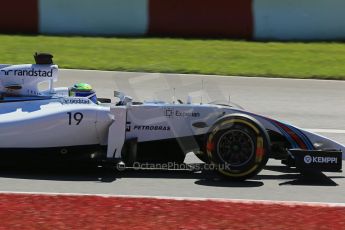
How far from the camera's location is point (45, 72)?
8.19 m

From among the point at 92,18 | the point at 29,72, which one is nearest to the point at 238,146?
the point at 29,72

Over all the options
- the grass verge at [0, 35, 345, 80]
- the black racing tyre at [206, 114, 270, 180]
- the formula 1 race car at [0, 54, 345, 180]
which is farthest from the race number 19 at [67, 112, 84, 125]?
the grass verge at [0, 35, 345, 80]

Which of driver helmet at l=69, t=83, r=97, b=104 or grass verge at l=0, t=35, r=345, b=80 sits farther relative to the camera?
grass verge at l=0, t=35, r=345, b=80

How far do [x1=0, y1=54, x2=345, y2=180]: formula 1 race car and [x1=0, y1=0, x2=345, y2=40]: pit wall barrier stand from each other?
12045 mm

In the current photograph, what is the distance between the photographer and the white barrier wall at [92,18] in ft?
64.6

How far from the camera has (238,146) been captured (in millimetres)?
7336

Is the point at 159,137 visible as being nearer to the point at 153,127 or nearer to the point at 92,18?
the point at 153,127

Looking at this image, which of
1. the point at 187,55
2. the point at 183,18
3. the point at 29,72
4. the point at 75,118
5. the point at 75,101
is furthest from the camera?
the point at 183,18

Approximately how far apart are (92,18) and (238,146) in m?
13.2

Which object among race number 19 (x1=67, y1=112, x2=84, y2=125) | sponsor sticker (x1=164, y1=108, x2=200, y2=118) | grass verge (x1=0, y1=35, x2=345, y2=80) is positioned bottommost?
race number 19 (x1=67, y1=112, x2=84, y2=125)

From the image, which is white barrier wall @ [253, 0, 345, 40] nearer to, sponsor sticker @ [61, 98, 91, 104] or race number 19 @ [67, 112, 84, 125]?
sponsor sticker @ [61, 98, 91, 104]

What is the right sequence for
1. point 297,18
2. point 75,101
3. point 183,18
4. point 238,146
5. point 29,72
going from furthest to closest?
point 183,18 → point 297,18 → point 29,72 → point 75,101 → point 238,146

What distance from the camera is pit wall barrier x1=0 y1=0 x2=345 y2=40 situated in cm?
1938

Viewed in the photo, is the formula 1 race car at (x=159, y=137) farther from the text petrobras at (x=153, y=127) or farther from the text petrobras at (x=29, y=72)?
the text petrobras at (x=29, y=72)
